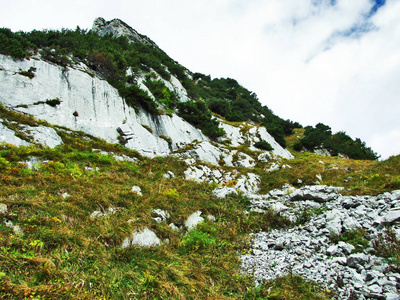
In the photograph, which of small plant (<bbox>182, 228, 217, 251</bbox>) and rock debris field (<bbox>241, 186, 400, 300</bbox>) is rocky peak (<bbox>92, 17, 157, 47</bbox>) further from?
rock debris field (<bbox>241, 186, 400, 300</bbox>)

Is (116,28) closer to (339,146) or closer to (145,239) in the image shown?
(339,146)

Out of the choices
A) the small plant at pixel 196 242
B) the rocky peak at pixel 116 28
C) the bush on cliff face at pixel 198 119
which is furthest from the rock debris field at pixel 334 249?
the rocky peak at pixel 116 28

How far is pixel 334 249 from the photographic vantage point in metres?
5.67

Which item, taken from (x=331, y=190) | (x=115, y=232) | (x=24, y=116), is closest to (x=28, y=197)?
(x=115, y=232)

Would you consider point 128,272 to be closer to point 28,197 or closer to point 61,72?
point 28,197

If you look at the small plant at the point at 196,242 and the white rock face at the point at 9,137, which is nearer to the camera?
the small plant at the point at 196,242

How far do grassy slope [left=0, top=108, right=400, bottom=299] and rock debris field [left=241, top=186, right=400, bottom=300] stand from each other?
454mm

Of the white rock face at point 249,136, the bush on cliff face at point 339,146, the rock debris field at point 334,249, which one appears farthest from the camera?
the bush on cliff face at point 339,146

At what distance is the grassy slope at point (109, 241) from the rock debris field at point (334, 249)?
0.45 m

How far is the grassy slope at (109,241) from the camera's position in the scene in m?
3.99

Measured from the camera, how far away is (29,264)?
3965 mm

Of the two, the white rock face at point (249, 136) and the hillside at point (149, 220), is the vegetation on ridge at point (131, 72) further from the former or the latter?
the white rock face at point (249, 136)

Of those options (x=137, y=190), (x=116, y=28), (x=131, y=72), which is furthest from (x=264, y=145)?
(x=116, y=28)

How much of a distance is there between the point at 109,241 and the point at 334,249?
6.40 metres
